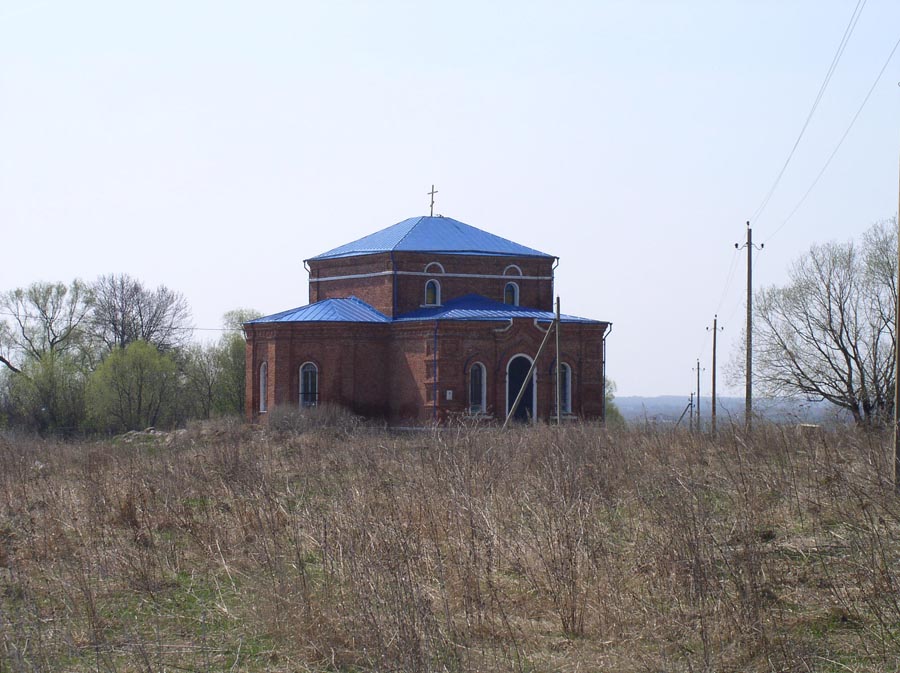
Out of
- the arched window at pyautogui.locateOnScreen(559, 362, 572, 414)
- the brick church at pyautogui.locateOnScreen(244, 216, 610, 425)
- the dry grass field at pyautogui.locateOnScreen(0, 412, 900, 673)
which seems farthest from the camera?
the arched window at pyautogui.locateOnScreen(559, 362, 572, 414)

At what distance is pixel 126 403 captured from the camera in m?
46.6

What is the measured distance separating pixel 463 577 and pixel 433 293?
90.9ft

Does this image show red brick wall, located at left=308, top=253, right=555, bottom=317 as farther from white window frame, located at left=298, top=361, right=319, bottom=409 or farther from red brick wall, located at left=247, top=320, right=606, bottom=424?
white window frame, located at left=298, top=361, right=319, bottom=409

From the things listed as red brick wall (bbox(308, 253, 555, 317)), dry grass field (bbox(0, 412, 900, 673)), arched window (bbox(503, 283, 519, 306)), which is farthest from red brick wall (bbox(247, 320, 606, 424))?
dry grass field (bbox(0, 412, 900, 673))

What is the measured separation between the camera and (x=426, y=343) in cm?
3148

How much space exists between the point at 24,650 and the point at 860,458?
29.2 feet

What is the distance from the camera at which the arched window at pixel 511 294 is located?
115 feet

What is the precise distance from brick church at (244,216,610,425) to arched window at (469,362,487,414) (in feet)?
0.11

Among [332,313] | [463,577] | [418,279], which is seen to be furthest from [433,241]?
[463,577]

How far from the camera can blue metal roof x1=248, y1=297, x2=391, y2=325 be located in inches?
1270

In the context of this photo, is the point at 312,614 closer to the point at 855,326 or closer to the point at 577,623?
the point at 577,623

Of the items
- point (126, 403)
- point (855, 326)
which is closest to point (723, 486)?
point (855, 326)

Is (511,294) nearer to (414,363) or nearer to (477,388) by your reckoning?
(477,388)

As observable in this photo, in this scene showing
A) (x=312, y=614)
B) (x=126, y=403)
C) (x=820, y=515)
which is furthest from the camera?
(x=126, y=403)
